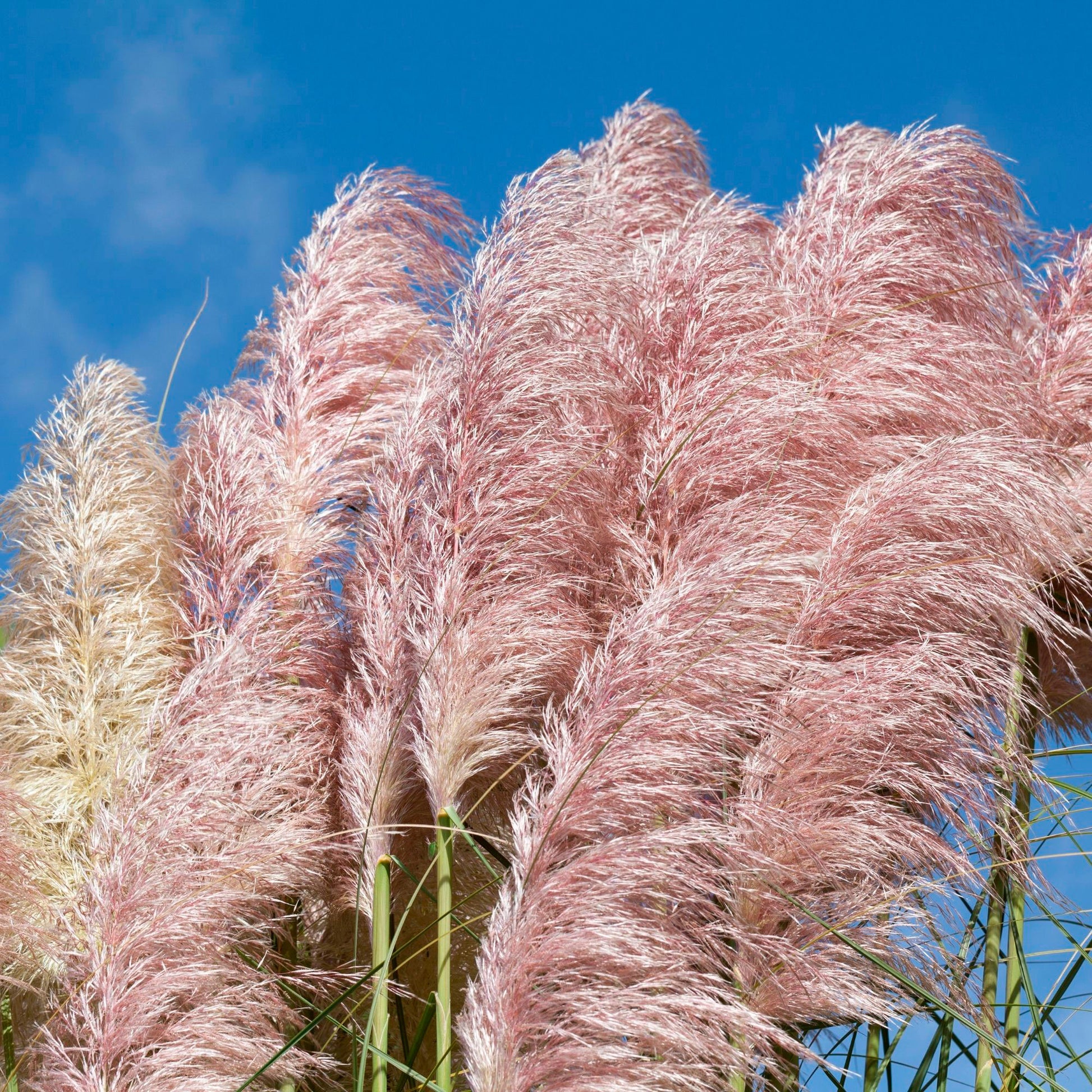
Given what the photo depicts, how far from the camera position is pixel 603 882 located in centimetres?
222

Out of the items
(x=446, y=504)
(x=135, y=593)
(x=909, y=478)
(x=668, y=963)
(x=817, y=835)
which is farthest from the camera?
(x=135, y=593)

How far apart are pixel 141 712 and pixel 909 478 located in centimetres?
181

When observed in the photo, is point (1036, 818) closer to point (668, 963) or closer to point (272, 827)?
point (668, 963)

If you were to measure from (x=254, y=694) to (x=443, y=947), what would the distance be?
70 centimetres

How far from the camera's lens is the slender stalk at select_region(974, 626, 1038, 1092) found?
266 cm

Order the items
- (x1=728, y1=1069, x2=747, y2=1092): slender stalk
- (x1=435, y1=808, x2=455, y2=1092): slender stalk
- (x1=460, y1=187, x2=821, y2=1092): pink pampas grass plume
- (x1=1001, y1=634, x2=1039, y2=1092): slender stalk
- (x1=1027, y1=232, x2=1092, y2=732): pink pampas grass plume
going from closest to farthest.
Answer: (x1=460, y1=187, x2=821, y2=1092): pink pampas grass plume, (x1=728, y1=1069, x2=747, y2=1092): slender stalk, (x1=435, y1=808, x2=455, y2=1092): slender stalk, (x1=1001, y1=634, x2=1039, y2=1092): slender stalk, (x1=1027, y1=232, x2=1092, y2=732): pink pampas grass plume

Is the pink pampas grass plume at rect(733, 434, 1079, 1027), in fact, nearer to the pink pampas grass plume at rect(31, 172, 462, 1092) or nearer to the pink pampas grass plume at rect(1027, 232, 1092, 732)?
the pink pampas grass plume at rect(1027, 232, 1092, 732)

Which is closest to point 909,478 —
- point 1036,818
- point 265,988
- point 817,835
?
point 817,835

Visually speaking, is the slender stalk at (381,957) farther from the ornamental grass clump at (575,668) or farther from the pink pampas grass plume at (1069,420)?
the pink pampas grass plume at (1069,420)

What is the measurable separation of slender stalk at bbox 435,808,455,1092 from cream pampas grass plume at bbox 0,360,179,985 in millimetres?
623

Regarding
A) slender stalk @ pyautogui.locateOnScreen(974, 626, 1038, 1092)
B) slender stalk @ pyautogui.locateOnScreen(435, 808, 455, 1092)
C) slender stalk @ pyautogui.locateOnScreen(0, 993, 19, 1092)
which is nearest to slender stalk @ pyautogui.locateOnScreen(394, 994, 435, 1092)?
slender stalk @ pyautogui.locateOnScreen(435, 808, 455, 1092)

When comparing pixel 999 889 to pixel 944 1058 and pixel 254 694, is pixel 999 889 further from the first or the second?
pixel 254 694

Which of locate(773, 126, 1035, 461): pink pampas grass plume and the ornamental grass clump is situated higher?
locate(773, 126, 1035, 461): pink pampas grass plume

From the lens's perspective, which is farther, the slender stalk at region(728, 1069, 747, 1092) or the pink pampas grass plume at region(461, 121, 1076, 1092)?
the slender stalk at region(728, 1069, 747, 1092)
